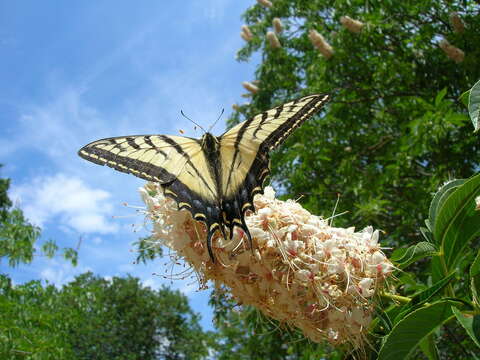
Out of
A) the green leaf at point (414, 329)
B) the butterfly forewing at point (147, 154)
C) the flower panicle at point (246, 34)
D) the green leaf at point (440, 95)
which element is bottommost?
the green leaf at point (414, 329)

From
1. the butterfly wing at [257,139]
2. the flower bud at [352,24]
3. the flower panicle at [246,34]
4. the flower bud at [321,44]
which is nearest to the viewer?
the butterfly wing at [257,139]

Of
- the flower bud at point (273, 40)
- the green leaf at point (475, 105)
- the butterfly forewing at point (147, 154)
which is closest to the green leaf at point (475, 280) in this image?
the green leaf at point (475, 105)

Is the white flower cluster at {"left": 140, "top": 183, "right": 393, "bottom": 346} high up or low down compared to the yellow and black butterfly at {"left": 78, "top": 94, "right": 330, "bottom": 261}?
down

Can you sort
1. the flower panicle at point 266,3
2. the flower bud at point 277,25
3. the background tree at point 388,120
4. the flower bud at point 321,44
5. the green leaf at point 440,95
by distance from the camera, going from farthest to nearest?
the flower panicle at point 266,3
the flower bud at point 277,25
the flower bud at point 321,44
the background tree at point 388,120
the green leaf at point 440,95

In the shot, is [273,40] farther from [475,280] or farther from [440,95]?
[475,280]

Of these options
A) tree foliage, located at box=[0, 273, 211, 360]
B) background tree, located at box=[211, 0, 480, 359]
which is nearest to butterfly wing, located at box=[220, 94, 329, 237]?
background tree, located at box=[211, 0, 480, 359]

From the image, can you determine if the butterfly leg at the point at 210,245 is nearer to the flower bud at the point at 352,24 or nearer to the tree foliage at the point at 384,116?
the tree foliage at the point at 384,116

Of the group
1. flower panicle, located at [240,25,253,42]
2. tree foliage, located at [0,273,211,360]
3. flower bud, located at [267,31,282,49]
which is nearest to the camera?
flower bud, located at [267,31,282,49]

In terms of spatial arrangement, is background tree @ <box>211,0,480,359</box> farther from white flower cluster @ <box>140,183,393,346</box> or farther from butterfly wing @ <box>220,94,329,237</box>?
white flower cluster @ <box>140,183,393,346</box>
